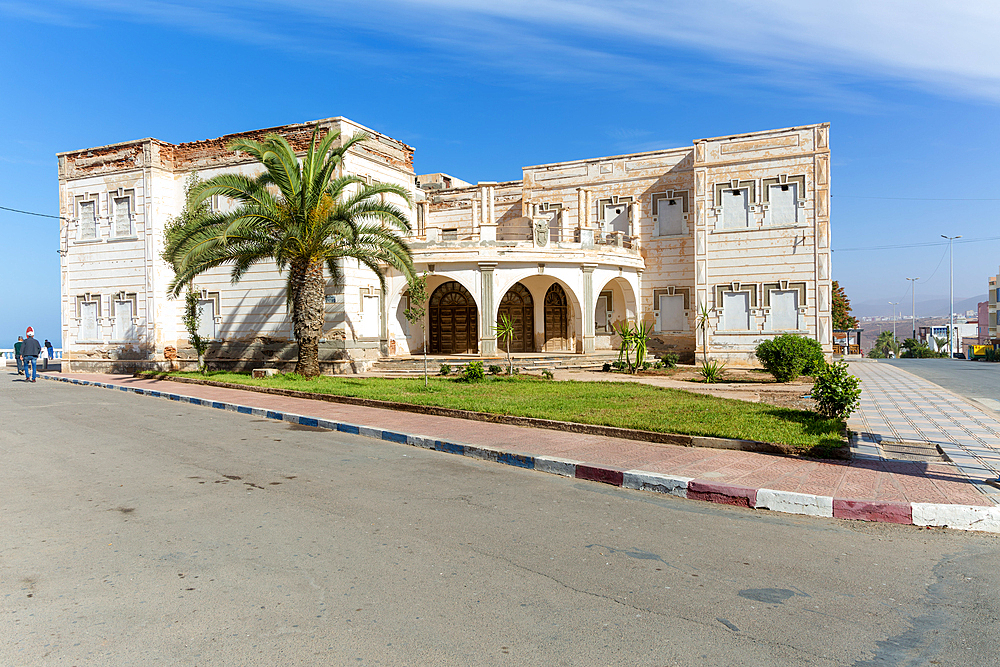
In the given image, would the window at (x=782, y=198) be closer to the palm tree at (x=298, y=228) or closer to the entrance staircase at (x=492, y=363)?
the entrance staircase at (x=492, y=363)

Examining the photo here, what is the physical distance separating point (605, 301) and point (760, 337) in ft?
22.2

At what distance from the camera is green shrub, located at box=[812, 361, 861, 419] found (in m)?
10.3

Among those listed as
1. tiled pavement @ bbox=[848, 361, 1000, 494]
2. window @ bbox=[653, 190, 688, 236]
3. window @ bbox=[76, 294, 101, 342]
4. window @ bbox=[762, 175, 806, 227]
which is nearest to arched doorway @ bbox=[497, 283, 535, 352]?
window @ bbox=[653, 190, 688, 236]

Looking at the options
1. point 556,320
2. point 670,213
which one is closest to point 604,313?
point 556,320

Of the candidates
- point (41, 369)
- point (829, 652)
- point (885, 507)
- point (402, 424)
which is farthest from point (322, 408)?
point (41, 369)

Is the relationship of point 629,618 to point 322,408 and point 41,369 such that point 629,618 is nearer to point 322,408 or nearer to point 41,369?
point 322,408

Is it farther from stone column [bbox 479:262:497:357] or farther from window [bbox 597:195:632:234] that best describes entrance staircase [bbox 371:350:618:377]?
window [bbox 597:195:632:234]

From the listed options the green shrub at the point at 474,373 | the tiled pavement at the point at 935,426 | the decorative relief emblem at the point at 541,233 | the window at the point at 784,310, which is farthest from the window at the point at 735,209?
the green shrub at the point at 474,373

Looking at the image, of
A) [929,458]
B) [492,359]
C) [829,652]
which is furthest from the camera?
[492,359]

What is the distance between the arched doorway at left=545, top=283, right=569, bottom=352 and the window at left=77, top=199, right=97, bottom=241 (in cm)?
1914

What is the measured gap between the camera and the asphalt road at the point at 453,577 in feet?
11.6

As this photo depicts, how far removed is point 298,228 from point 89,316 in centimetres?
1437

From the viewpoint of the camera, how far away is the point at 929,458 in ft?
27.0

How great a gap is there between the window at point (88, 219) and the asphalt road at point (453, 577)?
76.2ft
